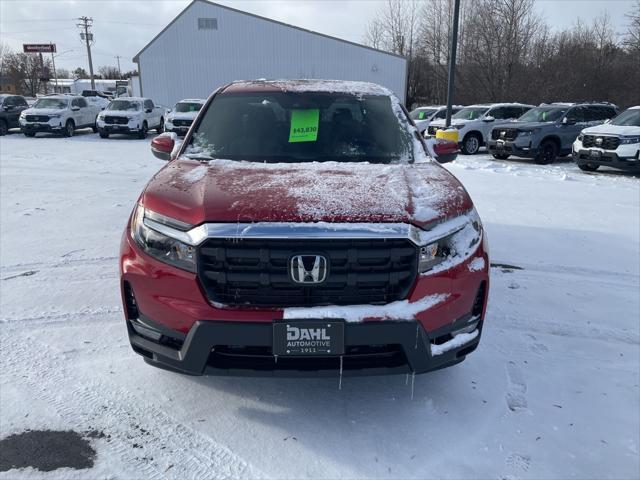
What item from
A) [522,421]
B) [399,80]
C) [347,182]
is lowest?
[522,421]

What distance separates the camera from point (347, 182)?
9.05 feet

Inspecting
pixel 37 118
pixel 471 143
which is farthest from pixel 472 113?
pixel 37 118

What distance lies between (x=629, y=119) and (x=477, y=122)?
4744 mm

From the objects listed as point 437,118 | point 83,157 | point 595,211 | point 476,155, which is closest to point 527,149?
point 476,155

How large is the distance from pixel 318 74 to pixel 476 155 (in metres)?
21.1

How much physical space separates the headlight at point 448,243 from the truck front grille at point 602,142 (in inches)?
429

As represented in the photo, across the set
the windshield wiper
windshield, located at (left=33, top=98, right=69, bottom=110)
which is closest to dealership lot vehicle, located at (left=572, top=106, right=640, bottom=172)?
the windshield wiper

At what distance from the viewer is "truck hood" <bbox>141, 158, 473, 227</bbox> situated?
2.34m

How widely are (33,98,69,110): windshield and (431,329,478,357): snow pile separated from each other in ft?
70.4

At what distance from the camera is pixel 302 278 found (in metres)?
2.27

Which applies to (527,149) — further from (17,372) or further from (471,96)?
(471,96)

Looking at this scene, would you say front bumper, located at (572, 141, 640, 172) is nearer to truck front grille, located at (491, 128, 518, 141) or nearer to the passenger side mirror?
truck front grille, located at (491, 128, 518, 141)

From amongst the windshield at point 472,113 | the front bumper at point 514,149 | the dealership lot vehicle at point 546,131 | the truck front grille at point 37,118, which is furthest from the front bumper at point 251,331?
the truck front grille at point 37,118

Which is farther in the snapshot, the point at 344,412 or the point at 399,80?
the point at 399,80
